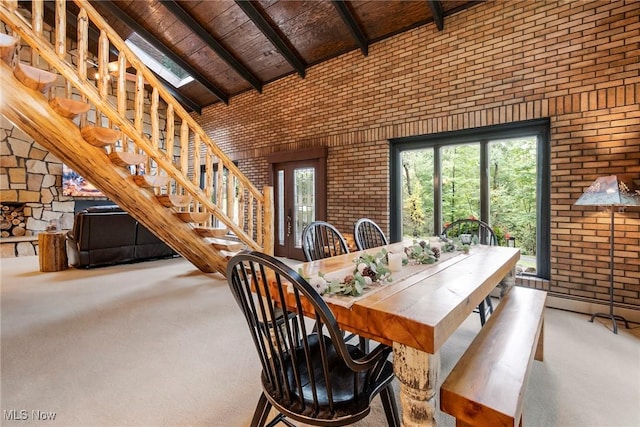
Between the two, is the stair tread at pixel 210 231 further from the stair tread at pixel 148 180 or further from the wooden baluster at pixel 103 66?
the wooden baluster at pixel 103 66

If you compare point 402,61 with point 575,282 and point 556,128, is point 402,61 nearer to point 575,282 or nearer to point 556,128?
point 556,128

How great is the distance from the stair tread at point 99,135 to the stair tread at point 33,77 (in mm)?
384

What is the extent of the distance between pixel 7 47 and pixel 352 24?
371 cm

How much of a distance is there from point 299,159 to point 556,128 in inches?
146

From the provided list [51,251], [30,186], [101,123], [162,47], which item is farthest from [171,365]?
[30,186]

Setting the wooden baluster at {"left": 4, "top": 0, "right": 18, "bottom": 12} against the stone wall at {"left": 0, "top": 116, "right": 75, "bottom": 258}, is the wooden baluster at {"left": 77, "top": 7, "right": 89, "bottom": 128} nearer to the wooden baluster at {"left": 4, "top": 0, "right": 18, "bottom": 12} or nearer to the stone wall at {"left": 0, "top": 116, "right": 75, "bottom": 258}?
the wooden baluster at {"left": 4, "top": 0, "right": 18, "bottom": 12}

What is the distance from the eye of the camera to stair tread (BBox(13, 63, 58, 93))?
2.17m

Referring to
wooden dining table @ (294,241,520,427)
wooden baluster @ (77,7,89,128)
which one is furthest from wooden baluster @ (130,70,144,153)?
wooden dining table @ (294,241,520,427)

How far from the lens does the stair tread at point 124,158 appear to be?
8.77 ft

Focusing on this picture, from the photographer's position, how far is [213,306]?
3.16 meters

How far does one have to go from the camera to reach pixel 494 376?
1148 millimetres

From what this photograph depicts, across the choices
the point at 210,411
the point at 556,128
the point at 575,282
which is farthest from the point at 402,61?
the point at 210,411

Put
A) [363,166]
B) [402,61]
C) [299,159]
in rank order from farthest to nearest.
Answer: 1. [299,159]
2. [363,166]
3. [402,61]

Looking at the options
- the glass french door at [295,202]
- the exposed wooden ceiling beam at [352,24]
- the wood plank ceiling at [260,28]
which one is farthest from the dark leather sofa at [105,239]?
the exposed wooden ceiling beam at [352,24]
